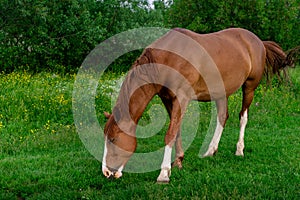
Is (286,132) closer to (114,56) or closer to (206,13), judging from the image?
(114,56)

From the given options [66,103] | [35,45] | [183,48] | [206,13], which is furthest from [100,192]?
[206,13]

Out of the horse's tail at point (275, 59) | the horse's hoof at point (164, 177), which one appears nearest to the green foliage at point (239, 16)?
the horse's tail at point (275, 59)

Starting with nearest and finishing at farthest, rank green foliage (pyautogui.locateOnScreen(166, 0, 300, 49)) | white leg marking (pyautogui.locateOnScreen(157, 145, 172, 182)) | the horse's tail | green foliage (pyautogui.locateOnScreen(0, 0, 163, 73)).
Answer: white leg marking (pyautogui.locateOnScreen(157, 145, 172, 182)), the horse's tail, green foliage (pyautogui.locateOnScreen(0, 0, 163, 73)), green foliage (pyautogui.locateOnScreen(166, 0, 300, 49))

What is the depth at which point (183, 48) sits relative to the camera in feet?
17.1

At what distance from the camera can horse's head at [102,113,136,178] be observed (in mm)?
4863

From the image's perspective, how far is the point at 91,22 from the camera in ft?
48.6

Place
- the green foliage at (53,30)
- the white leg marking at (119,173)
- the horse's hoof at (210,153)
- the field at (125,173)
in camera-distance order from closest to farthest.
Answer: the field at (125,173) < the white leg marking at (119,173) < the horse's hoof at (210,153) < the green foliage at (53,30)

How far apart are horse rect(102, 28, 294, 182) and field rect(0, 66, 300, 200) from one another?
1.21 feet

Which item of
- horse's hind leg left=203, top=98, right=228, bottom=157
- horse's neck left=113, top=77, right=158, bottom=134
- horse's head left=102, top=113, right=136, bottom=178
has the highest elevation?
horse's neck left=113, top=77, right=158, bottom=134

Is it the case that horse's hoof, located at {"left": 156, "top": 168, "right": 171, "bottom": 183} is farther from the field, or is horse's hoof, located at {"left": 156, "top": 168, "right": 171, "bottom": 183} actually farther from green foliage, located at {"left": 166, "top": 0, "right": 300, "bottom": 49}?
green foliage, located at {"left": 166, "top": 0, "right": 300, "bottom": 49}

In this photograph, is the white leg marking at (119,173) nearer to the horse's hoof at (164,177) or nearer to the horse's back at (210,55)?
the horse's hoof at (164,177)

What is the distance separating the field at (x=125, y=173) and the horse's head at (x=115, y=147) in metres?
0.28

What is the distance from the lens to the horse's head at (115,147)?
16.0 ft

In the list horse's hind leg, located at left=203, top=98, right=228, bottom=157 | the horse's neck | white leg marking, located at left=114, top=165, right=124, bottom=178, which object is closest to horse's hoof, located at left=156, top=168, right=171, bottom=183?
white leg marking, located at left=114, top=165, right=124, bottom=178
